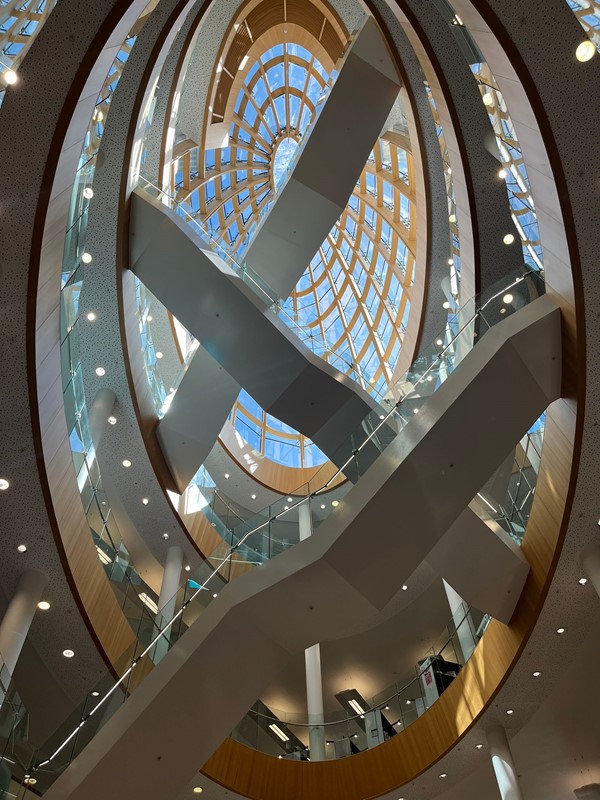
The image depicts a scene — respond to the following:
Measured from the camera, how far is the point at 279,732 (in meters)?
13.0

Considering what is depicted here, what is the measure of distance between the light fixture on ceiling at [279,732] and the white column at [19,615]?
5.77 metres

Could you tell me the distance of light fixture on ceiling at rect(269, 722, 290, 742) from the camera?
12883mm

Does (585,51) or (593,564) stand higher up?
(585,51)

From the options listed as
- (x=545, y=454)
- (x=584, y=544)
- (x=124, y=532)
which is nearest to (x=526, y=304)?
(x=545, y=454)

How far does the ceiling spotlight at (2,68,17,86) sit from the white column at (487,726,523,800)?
40.6 feet

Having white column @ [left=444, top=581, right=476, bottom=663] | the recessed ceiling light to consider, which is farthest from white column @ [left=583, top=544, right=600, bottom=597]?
the recessed ceiling light

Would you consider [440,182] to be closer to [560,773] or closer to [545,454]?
[545,454]

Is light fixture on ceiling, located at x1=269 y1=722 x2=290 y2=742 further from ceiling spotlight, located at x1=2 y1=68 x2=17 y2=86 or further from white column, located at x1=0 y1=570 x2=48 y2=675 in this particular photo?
ceiling spotlight, located at x1=2 y1=68 x2=17 y2=86

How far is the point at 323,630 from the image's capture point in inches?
367

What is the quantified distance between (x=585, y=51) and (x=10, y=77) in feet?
20.4

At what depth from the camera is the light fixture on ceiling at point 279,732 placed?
12.9 m

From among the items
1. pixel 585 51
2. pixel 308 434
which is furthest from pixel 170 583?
pixel 585 51

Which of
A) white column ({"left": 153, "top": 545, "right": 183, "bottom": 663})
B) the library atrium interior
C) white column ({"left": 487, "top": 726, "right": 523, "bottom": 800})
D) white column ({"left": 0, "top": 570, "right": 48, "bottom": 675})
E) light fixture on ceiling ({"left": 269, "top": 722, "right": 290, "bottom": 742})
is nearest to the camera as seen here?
the library atrium interior

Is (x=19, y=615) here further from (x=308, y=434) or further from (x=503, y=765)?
(x=503, y=765)
